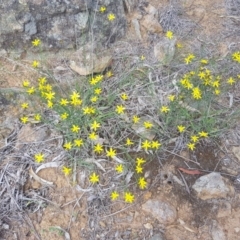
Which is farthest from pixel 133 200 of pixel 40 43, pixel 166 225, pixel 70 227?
pixel 40 43

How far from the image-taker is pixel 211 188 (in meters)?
2.61

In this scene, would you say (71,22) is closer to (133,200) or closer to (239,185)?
(133,200)

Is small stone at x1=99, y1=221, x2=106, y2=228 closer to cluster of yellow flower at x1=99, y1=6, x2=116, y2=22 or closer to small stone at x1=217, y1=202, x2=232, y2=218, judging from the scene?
small stone at x1=217, y1=202, x2=232, y2=218

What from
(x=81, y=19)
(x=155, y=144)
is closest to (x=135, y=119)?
(x=155, y=144)

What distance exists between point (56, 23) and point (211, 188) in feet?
5.74

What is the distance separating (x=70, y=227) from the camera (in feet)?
8.18

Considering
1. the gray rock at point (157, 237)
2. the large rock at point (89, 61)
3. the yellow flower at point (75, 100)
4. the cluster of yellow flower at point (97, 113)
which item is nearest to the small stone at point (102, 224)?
the cluster of yellow flower at point (97, 113)

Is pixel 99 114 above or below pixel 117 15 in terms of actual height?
below

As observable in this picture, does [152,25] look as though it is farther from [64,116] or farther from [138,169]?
[138,169]

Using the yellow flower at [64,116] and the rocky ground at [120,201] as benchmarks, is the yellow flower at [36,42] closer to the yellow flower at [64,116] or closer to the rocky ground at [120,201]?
the rocky ground at [120,201]

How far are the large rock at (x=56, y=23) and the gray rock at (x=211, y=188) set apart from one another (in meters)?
1.38

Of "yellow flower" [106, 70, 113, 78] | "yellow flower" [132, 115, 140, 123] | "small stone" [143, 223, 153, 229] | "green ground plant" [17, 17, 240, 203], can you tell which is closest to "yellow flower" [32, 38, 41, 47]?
"green ground plant" [17, 17, 240, 203]

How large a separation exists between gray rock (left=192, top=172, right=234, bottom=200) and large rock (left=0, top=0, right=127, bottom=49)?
1.38 m

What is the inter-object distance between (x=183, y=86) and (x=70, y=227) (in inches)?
48.1
